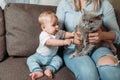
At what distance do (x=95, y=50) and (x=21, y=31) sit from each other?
0.61 m

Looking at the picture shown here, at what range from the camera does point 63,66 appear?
178 centimetres

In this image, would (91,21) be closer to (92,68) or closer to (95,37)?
(95,37)

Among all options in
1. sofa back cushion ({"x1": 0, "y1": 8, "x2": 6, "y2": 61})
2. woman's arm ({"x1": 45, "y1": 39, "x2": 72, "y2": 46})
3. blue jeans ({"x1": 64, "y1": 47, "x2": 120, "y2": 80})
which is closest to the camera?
blue jeans ({"x1": 64, "y1": 47, "x2": 120, "y2": 80})

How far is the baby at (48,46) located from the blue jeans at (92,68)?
127 millimetres

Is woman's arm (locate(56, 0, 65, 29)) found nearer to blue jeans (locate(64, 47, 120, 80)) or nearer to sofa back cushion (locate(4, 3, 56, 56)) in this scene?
sofa back cushion (locate(4, 3, 56, 56))

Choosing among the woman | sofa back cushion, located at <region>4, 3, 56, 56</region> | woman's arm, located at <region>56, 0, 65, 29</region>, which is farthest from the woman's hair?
sofa back cushion, located at <region>4, 3, 56, 56</region>

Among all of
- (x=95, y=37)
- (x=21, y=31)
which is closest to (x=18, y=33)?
(x=21, y=31)

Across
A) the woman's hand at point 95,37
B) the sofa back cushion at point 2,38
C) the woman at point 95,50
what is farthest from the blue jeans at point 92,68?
the sofa back cushion at point 2,38

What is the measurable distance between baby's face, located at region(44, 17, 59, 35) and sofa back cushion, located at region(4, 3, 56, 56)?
196 mm

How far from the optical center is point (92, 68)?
61.4 inches

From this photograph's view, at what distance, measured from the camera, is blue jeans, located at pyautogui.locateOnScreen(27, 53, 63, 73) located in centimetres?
166

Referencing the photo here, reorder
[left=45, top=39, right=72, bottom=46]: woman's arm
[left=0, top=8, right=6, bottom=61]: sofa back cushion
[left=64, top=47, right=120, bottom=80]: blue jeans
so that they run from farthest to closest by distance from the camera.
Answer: [left=0, top=8, right=6, bottom=61]: sofa back cushion
[left=45, top=39, right=72, bottom=46]: woman's arm
[left=64, top=47, right=120, bottom=80]: blue jeans

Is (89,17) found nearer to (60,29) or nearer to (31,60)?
(60,29)

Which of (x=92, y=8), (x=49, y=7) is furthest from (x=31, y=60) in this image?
(x=92, y=8)
